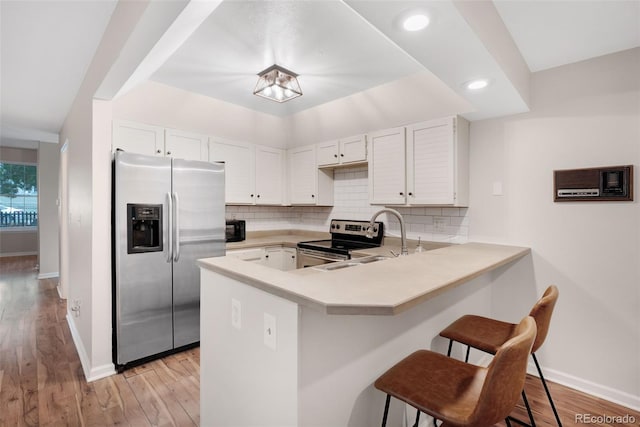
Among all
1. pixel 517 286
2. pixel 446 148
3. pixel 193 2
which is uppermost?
pixel 193 2

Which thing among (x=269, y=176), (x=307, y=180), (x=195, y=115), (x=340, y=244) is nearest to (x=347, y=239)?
(x=340, y=244)

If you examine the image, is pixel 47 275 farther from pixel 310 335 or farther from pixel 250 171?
pixel 310 335

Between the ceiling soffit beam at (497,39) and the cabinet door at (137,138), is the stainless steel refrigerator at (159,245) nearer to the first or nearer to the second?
the cabinet door at (137,138)

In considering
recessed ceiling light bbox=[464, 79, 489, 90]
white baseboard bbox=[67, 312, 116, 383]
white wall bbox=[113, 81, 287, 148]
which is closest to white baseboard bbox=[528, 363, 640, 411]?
recessed ceiling light bbox=[464, 79, 489, 90]

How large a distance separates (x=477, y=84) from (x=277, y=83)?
1.48m

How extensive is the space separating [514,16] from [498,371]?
189cm

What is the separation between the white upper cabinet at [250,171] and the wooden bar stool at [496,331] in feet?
9.11

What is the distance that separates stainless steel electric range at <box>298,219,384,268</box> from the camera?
327cm

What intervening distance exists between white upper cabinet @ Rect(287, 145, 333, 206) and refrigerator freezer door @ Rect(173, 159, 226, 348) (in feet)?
4.34

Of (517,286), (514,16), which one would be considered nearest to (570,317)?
(517,286)

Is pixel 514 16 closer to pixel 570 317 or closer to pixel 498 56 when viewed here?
pixel 498 56

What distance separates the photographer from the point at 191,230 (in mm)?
2793

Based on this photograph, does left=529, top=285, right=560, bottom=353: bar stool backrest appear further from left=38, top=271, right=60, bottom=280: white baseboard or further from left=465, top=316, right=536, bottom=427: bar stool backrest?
left=38, top=271, right=60, bottom=280: white baseboard

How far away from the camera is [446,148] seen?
268cm
